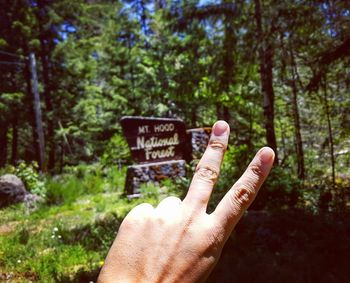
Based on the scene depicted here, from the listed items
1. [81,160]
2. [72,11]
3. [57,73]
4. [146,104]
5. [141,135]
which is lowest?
[81,160]

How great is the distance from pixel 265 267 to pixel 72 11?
48.5 feet

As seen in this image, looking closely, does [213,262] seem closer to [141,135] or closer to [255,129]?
[141,135]

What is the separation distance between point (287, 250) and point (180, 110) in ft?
40.6

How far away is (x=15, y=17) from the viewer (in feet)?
24.4

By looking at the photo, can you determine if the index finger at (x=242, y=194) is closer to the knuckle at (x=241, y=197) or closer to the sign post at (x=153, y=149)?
the knuckle at (x=241, y=197)

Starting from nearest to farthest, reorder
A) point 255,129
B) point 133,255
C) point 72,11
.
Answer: point 133,255, point 255,129, point 72,11

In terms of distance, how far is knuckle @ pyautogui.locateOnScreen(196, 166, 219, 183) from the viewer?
1173 millimetres

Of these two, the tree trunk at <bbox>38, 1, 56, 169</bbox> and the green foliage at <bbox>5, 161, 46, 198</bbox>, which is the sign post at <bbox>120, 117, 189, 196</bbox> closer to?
the green foliage at <bbox>5, 161, 46, 198</bbox>

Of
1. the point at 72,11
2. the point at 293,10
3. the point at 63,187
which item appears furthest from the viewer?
the point at 72,11

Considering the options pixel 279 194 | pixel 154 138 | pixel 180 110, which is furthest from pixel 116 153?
pixel 279 194

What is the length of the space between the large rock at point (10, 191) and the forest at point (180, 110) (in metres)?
0.28

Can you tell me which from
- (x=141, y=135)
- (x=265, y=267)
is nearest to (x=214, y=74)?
(x=141, y=135)

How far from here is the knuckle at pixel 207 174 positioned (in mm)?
1173

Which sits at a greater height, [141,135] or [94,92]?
[94,92]
